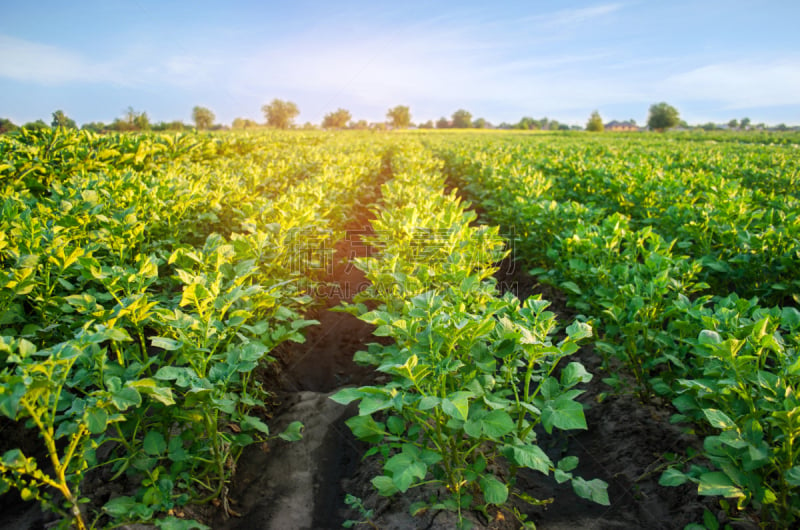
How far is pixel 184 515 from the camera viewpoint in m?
2.16

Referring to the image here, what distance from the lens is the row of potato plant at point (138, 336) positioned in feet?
5.41

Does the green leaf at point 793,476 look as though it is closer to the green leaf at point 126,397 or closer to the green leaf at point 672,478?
the green leaf at point 672,478

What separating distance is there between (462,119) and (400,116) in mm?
17397

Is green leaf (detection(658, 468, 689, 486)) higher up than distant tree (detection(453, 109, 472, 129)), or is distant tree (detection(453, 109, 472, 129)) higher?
distant tree (detection(453, 109, 472, 129))

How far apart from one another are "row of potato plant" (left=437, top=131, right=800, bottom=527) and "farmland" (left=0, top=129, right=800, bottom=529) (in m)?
0.02

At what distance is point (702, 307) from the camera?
99.7 inches

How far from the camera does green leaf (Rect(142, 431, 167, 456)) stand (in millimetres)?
1981

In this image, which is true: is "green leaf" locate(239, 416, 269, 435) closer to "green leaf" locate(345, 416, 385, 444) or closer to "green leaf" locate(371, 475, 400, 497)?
"green leaf" locate(345, 416, 385, 444)

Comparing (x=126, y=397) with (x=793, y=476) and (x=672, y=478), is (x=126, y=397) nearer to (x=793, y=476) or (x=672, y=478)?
(x=672, y=478)

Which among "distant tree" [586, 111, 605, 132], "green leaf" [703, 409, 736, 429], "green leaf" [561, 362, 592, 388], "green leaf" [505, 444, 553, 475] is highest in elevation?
"distant tree" [586, 111, 605, 132]

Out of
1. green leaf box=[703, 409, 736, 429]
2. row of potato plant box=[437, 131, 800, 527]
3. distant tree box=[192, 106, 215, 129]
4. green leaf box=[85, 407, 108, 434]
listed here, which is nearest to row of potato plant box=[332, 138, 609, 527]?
green leaf box=[703, 409, 736, 429]

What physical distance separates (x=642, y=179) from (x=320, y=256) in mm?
5067

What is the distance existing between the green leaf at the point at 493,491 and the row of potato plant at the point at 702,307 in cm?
75

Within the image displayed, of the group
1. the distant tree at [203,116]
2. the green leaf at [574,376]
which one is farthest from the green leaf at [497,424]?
the distant tree at [203,116]
